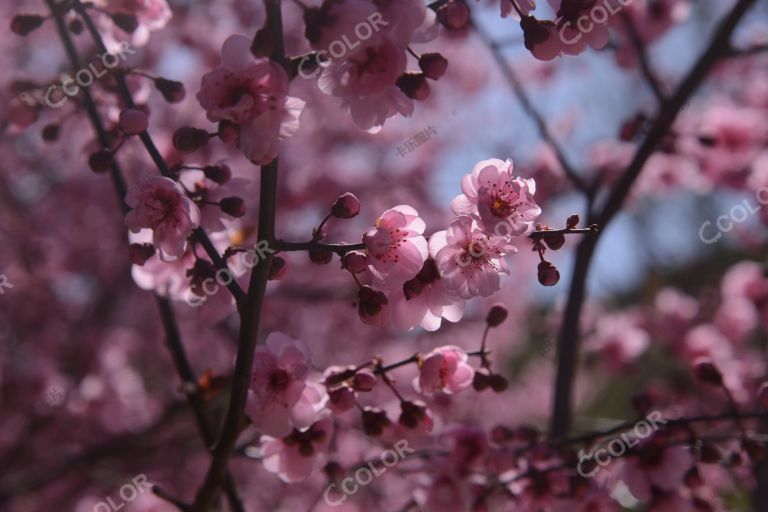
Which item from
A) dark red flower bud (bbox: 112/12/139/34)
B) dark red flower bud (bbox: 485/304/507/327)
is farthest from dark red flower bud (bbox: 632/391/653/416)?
dark red flower bud (bbox: 112/12/139/34)

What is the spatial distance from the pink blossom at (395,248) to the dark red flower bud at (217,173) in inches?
15.3

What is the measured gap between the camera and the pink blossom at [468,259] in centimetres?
135

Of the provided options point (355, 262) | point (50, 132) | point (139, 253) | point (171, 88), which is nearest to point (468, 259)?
point (355, 262)

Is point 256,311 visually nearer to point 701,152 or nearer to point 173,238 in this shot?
point 173,238

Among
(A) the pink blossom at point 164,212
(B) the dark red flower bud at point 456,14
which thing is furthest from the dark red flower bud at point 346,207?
(B) the dark red flower bud at point 456,14

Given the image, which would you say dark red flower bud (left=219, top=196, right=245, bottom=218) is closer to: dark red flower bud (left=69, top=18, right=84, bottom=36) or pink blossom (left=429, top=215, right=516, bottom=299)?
pink blossom (left=429, top=215, right=516, bottom=299)

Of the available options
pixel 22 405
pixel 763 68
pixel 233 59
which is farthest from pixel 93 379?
pixel 763 68

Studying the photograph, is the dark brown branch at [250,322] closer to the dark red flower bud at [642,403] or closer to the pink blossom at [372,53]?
the pink blossom at [372,53]

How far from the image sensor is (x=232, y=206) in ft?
→ 4.87

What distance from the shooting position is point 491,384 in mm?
1629

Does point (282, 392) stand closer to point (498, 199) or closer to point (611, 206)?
point (498, 199)

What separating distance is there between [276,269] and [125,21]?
0.89 m

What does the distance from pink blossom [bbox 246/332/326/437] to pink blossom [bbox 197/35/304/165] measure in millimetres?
475

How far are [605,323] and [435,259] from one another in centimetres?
322
